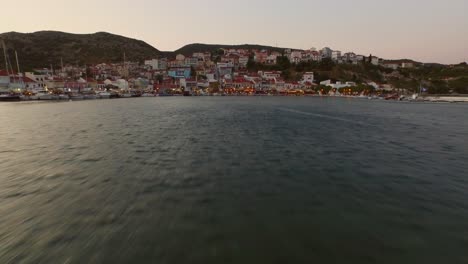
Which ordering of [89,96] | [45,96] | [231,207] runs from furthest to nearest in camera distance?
[89,96]
[45,96]
[231,207]

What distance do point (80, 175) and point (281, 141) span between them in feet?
56.2

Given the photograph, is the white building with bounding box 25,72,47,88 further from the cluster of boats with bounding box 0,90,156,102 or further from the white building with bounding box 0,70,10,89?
the cluster of boats with bounding box 0,90,156,102

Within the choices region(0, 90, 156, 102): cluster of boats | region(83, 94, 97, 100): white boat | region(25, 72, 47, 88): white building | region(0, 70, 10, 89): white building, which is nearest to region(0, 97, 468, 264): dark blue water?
region(0, 90, 156, 102): cluster of boats

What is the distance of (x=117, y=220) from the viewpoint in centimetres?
846

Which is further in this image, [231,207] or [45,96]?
[45,96]

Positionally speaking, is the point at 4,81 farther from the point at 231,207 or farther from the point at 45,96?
the point at 231,207

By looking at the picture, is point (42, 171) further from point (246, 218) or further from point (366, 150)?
point (366, 150)

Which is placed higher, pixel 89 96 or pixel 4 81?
pixel 4 81

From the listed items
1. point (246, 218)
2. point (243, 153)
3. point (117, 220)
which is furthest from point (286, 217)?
point (243, 153)

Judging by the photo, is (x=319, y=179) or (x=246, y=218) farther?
(x=319, y=179)

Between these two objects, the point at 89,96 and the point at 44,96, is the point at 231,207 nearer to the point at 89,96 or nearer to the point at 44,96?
the point at 44,96

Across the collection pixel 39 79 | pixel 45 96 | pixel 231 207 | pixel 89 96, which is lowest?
pixel 231 207

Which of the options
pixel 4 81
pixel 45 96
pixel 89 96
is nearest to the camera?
pixel 45 96

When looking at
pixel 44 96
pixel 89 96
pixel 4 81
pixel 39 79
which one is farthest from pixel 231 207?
pixel 39 79
